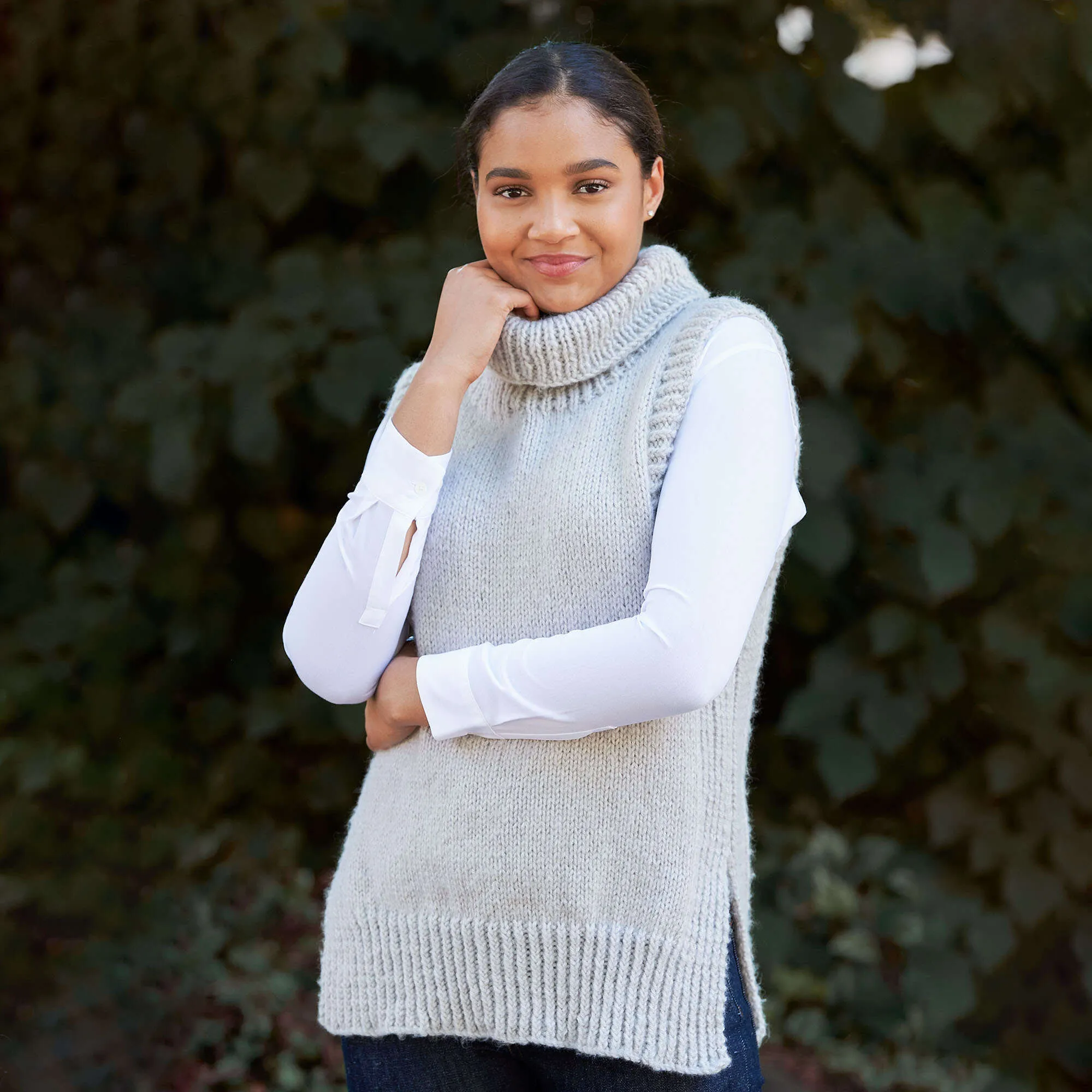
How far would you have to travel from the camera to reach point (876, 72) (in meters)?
2.44

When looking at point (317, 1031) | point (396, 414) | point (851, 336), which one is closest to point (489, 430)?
point (396, 414)

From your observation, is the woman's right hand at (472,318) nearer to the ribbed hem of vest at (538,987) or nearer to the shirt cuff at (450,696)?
the shirt cuff at (450,696)

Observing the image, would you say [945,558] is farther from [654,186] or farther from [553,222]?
[553,222]

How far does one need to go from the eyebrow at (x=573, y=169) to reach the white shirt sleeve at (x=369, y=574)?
0.92 ft

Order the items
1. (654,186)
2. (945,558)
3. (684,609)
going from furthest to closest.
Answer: (945,558) → (654,186) → (684,609)

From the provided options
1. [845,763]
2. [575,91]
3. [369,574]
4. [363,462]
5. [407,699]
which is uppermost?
[575,91]

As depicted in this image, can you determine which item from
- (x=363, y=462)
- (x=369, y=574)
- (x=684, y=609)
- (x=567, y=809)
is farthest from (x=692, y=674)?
(x=363, y=462)

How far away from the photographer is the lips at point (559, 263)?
4.13 feet

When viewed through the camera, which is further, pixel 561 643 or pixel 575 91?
pixel 575 91

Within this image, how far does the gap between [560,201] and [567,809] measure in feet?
1.95

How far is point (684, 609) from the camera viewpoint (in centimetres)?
109

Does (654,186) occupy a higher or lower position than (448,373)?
higher

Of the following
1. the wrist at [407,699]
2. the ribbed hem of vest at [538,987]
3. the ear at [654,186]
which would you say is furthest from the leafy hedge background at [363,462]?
the ribbed hem of vest at [538,987]

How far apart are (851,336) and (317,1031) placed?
1.72 meters
